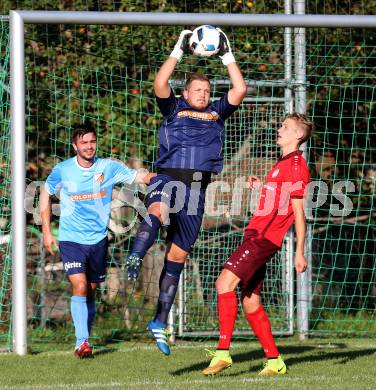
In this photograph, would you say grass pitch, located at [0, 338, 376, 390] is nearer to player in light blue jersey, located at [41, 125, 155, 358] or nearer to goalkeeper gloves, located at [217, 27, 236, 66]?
player in light blue jersey, located at [41, 125, 155, 358]

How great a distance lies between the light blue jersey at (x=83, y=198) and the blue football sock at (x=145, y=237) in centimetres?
160

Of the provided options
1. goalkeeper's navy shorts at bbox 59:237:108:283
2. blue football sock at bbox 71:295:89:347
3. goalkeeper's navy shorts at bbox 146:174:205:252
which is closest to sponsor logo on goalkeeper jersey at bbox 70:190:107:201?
goalkeeper's navy shorts at bbox 59:237:108:283

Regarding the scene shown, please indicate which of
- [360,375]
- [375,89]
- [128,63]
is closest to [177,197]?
[360,375]

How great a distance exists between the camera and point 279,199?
7.57m

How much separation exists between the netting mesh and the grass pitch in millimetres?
1018

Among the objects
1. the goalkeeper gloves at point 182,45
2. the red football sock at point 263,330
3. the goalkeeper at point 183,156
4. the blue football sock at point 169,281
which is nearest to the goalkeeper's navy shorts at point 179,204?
the goalkeeper at point 183,156

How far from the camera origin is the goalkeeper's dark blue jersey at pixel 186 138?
7.82 metres

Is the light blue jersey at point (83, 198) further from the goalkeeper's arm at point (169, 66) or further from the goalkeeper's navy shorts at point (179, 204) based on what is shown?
the goalkeeper's arm at point (169, 66)

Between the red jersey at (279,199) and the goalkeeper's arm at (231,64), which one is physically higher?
the goalkeeper's arm at (231,64)

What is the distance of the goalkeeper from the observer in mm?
7637

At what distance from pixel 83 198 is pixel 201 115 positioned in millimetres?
1598

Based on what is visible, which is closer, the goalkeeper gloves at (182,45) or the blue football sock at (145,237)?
the blue football sock at (145,237)

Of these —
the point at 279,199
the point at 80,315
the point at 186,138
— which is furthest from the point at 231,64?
the point at 80,315

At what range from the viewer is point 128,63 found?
10852 millimetres
